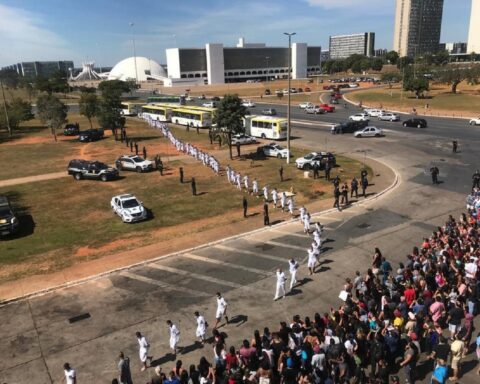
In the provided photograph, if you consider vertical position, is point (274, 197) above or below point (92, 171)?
below

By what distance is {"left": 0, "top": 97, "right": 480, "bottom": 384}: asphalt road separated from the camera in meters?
13.0

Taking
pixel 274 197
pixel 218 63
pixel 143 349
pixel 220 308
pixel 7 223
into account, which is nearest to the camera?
pixel 143 349

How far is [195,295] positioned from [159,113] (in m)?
57.7

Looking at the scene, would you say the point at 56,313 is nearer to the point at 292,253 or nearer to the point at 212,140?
the point at 292,253

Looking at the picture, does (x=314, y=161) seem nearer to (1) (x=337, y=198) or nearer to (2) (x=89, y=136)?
(1) (x=337, y=198)

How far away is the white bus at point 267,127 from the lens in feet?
166

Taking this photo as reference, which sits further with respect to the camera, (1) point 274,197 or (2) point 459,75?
(2) point 459,75

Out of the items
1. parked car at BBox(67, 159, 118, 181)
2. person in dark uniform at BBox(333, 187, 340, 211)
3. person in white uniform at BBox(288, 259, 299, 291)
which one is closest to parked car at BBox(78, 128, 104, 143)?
parked car at BBox(67, 159, 118, 181)

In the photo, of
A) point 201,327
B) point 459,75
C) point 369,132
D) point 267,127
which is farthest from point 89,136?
point 459,75

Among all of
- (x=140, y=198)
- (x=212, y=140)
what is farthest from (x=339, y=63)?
(x=140, y=198)

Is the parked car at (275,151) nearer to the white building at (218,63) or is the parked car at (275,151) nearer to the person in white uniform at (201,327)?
the person in white uniform at (201,327)

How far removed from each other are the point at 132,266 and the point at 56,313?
→ 428 cm

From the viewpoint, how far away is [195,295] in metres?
16.4

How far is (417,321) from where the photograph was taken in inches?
452
